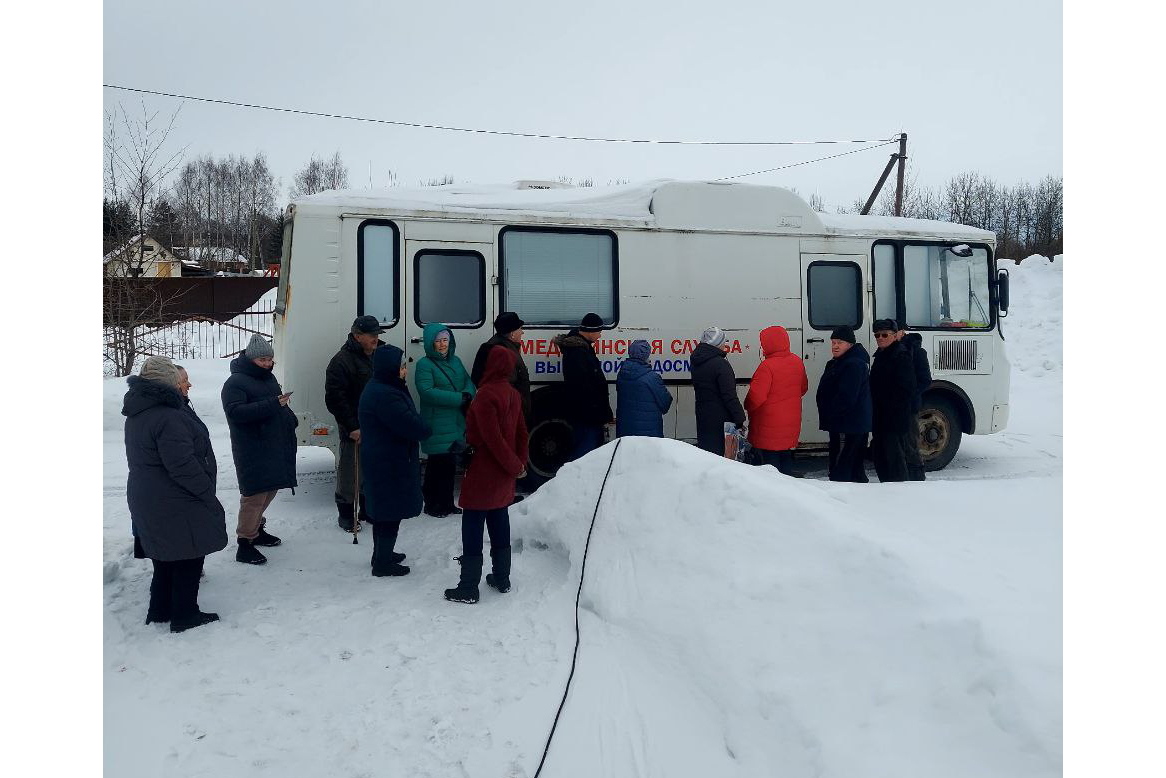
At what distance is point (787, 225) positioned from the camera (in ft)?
27.9

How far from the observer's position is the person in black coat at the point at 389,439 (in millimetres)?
5273

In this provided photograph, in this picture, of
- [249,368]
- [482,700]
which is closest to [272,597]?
[249,368]

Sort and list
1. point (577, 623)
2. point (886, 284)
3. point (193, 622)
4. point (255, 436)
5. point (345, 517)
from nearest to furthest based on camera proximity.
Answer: point (577, 623)
point (193, 622)
point (255, 436)
point (345, 517)
point (886, 284)

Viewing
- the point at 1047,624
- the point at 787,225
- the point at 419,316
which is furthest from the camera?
the point at 787,225

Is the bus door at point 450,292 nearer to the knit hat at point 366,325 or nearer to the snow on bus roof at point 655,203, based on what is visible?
the snow on bus roof at point 655,203

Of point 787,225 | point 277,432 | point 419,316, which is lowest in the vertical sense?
point 277,432

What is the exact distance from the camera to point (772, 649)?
3156 mm

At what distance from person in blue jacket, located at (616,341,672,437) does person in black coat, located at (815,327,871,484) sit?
5.02ft

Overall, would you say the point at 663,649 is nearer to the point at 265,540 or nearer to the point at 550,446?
the point at 265,540

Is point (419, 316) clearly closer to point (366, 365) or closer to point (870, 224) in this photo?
point (366, 365)

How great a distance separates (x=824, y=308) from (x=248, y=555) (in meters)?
6.20

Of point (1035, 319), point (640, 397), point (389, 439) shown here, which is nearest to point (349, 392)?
point (389, 439)

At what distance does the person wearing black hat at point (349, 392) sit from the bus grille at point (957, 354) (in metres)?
6.17

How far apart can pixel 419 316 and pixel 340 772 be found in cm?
481
